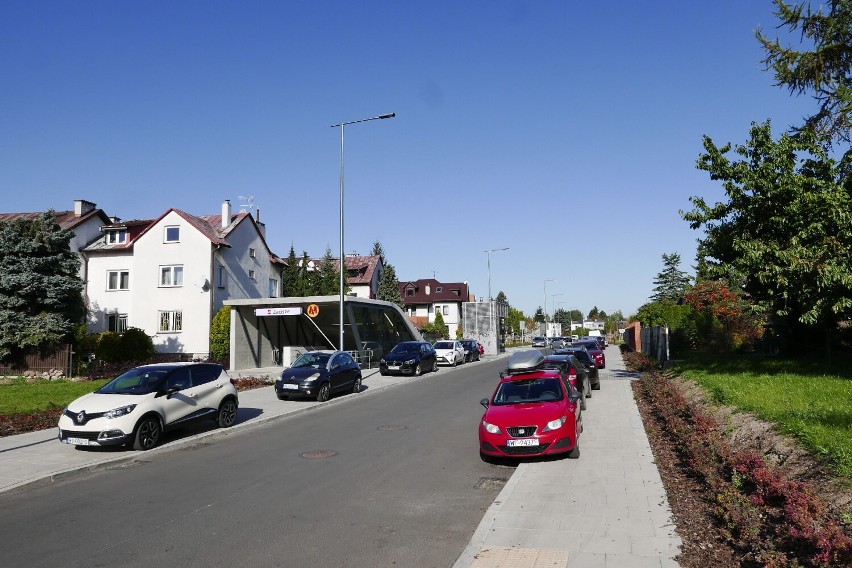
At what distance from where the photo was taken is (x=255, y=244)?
135 ft

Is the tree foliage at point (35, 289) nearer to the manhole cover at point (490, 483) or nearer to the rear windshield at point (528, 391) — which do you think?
the rear windshield at point (528, 391)

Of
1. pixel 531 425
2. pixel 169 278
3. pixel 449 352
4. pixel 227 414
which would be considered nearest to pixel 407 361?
pixel 449 352

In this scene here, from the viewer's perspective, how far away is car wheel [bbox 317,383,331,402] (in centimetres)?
1957

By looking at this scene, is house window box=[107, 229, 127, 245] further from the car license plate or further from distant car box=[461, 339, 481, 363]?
the car license plate

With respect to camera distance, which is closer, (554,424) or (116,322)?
(554,424)

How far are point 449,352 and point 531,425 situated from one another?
2759 cm

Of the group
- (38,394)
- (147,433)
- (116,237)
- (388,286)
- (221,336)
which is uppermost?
(116,237)

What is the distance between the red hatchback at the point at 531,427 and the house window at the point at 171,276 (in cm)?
2900

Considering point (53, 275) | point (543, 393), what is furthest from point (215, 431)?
point (53, 275)

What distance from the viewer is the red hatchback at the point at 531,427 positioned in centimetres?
1009

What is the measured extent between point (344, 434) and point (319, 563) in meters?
7.73

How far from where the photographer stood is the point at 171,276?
1421 inches

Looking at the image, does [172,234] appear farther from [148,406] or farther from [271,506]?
[271,506]

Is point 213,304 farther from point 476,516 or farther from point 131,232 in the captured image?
point 476,516
